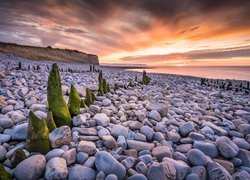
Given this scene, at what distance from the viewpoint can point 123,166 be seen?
12.0ft

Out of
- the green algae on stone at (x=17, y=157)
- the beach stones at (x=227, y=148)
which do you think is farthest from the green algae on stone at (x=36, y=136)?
the beach stones at (x=227, y=148)

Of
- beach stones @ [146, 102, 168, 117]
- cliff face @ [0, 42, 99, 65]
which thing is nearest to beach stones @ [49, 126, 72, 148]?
beach stones @ [146, 102, 168, 117]

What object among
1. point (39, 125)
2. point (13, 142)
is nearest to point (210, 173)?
point (39, 125)

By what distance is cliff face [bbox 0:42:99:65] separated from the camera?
54822mm

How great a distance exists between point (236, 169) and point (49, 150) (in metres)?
3.77

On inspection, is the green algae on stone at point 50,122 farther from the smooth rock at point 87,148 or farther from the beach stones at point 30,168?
the beach stones at point 30,168

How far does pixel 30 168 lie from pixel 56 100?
76.6 inches

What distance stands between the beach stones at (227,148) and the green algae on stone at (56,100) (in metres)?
3.60

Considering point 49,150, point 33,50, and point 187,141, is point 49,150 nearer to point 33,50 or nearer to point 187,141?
point 187,141

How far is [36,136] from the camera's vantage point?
390 cm

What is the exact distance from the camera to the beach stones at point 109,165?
11.7 ft

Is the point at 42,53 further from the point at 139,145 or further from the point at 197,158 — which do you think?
the point at 197,158

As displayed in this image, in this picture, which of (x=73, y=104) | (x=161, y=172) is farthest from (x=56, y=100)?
(x=161, y=172)

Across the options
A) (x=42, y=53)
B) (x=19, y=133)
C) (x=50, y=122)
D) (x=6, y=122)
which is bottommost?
(x=19, y=133)
